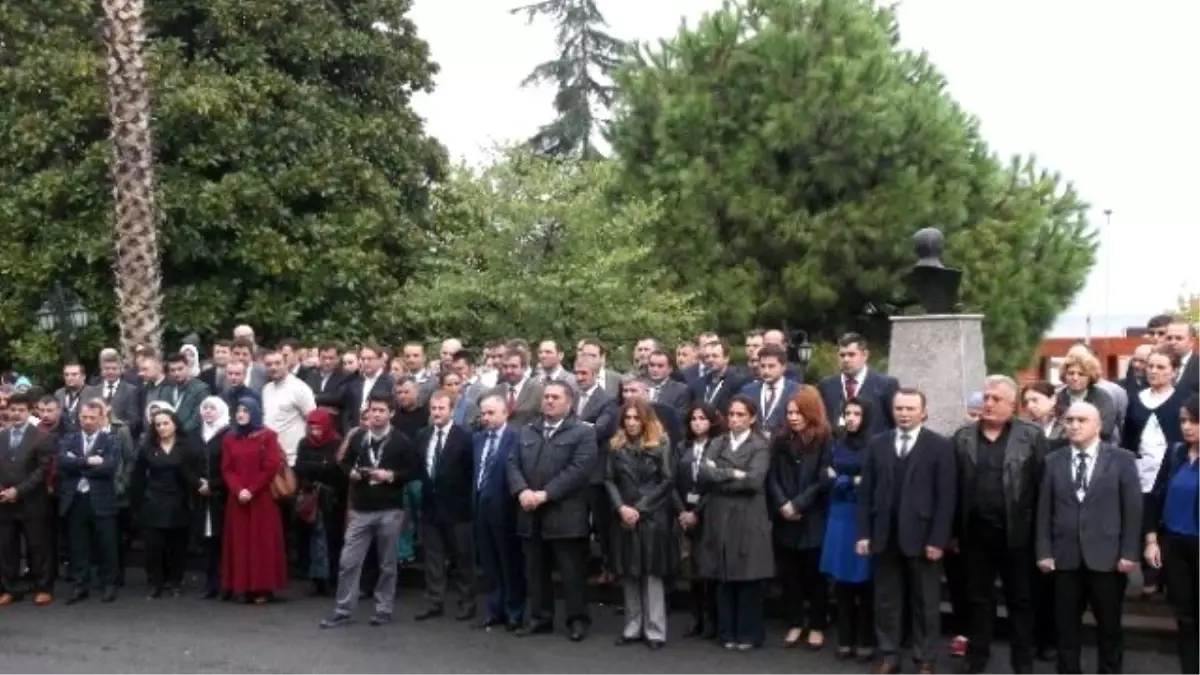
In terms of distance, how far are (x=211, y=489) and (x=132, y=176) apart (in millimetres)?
6212

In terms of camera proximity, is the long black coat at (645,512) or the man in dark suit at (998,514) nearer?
the man in dark suit at (998,514)

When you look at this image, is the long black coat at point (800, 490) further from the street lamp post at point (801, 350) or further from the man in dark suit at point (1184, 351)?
the street lamp post at point (801, 350)

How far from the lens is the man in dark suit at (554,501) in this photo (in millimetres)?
10555

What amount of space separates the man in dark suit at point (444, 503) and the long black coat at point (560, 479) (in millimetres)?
854

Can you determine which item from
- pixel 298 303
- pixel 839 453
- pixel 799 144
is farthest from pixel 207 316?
pixel 839 453

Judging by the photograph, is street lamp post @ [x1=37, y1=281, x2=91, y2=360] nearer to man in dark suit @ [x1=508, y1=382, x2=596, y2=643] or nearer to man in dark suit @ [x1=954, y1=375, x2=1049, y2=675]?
man in dark suit @ [x1=508, y1=382, x2=596, y2=643]

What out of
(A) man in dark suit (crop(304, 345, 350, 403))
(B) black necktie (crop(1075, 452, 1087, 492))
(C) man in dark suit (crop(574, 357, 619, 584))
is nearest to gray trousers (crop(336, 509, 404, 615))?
(C) man in dark suit (crop(574, 357, 619, 584))

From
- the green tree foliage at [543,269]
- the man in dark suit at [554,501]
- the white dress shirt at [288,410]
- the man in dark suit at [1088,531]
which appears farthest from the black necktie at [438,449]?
the green tree foliage at [543,269]

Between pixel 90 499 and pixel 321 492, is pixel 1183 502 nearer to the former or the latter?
pixel 321 492

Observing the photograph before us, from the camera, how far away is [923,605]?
917cm

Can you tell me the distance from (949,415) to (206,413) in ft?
20.4

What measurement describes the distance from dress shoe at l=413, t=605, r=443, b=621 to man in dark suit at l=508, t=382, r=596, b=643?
3.37 ft

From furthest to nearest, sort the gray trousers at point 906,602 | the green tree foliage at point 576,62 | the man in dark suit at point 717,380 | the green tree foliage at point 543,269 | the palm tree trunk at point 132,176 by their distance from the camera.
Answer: the green tree foliage at point 576,62 → the green tree foliage at point 543,269 → the palm tree trunk at point 132,176 → the man in dark suit at point 717,380 → the gray trousers at point 906,602

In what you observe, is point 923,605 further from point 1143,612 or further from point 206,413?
point 206,413
